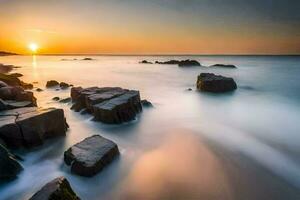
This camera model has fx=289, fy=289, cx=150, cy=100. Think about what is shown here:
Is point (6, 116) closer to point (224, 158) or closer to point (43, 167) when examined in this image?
point (43, 167)

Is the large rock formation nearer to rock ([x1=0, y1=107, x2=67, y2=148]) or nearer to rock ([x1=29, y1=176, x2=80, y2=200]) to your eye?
rock ([x1=0, y1=107, x2=67, y2=148])

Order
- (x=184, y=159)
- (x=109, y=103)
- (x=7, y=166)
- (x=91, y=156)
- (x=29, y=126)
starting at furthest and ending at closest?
(x=109, y=103), (x=29, y=126), (x=184, y=159), (x=91, y=156), (x=7, y=166)

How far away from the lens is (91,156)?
16.9 feet

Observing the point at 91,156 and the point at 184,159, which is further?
the point at 184,159

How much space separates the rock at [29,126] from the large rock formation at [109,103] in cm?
147

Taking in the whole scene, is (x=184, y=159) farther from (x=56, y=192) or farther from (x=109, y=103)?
(x=109, y=103)

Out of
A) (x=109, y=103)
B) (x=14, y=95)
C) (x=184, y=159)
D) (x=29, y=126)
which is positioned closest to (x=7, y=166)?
(x=29, y=126)

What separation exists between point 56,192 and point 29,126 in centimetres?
275

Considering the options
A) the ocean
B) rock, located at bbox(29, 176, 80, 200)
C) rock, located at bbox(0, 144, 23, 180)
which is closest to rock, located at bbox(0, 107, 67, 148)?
the ocean

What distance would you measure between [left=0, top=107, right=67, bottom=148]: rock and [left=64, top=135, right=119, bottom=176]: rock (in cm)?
118

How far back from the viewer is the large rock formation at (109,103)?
8156mm

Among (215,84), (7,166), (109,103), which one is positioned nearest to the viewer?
(7,166)

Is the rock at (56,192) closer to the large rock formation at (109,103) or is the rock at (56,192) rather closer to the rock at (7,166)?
the rock at (7,166)

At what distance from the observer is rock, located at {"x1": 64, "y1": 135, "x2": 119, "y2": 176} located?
4965 millimetres
